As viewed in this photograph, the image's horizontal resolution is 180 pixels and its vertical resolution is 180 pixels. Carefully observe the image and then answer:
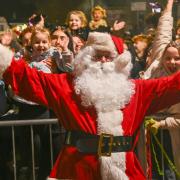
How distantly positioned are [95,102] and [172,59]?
54.3 inches

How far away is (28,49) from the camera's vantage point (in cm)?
633

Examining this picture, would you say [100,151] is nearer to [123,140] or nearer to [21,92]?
[123,140]

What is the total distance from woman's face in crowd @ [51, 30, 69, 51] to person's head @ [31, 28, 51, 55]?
393mm

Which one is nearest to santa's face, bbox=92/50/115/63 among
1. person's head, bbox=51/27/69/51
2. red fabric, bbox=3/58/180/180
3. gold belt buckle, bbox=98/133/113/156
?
red fabric, bbox=3/58/180/180

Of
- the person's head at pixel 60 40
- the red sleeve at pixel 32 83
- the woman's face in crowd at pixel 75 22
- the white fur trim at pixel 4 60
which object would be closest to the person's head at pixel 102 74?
the red sleeve at pixel 32 83

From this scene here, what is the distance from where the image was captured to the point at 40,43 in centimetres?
616

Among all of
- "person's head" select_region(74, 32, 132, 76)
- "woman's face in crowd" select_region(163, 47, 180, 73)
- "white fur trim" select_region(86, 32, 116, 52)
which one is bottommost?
"woman's face in crowd" select_region(163, 47, 180, 73)

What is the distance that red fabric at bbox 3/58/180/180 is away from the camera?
181 inches

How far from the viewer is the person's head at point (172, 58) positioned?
5.75 meters

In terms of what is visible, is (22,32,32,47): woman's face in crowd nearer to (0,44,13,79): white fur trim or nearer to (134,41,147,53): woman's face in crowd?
(134,41,147,53): woman's face in crowd

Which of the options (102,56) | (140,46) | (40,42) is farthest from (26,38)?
(102,56)

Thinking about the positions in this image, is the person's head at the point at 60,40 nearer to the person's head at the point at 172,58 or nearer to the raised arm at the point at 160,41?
the raised arm at the point at 160,41

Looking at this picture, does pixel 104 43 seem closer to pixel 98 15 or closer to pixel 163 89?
pixel 163 89

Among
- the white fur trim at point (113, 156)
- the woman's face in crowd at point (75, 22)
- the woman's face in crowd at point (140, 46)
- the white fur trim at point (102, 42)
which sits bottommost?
the white fur trim at point (113, 156)
